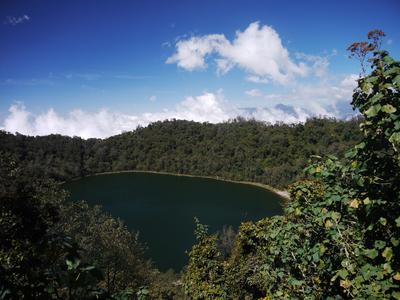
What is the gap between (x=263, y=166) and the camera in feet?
335

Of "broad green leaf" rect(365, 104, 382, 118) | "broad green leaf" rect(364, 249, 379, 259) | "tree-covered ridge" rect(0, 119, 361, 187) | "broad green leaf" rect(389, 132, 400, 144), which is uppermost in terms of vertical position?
"tree-covered ridge" rect(0, 119, 361, 187)

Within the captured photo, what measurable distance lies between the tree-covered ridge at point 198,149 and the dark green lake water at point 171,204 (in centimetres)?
663

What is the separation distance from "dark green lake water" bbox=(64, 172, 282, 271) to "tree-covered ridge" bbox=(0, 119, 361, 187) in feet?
21.8

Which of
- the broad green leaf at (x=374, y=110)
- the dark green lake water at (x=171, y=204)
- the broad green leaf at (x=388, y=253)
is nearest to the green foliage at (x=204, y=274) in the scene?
the broad green leaf at (x=388, y=253)

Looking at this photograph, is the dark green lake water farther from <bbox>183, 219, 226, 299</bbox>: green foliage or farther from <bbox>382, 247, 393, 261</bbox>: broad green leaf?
<bbox>382, 247, 393, 261</bbox>: broad green leaf

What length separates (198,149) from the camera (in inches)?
5027

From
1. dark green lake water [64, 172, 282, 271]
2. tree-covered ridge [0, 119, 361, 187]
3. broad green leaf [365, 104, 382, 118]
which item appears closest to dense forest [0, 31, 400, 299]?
broad green leaf [365, 104, 382, 118]

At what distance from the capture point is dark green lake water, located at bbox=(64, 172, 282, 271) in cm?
4950

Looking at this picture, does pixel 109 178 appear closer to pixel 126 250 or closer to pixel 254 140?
pixel 254 140

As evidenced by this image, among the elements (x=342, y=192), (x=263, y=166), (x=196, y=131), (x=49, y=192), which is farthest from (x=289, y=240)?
(x=196, y=131)

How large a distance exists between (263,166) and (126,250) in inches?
3289

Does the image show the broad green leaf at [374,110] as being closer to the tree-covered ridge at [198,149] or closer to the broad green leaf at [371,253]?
the broad green leaf at [371,253]

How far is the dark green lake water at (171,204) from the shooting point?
49.5 metres

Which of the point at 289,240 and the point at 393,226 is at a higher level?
the point at 393,226
